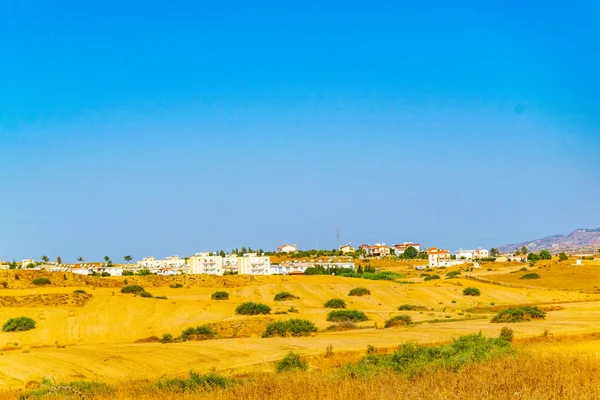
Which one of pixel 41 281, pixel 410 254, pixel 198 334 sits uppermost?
pixel 410 254

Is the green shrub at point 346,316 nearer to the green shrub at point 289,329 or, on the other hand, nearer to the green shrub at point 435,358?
the green shrub at point 289,329

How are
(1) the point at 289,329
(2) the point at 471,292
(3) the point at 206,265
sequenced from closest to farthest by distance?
(1) the point at 289,329 < (2) the point at 471,292 < (3) the point at 206,265

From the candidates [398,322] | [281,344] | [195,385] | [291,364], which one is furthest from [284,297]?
[195,385]

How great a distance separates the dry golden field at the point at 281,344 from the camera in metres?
12.3

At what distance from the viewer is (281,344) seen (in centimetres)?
2880

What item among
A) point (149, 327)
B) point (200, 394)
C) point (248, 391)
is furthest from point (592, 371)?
point (149, 327)

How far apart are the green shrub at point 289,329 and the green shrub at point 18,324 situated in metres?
13.8

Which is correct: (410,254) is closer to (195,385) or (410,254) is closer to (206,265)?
(206,265)

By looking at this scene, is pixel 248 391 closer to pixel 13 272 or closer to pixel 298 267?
pixel 13 272

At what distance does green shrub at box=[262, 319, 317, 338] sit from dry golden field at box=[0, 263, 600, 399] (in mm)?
696

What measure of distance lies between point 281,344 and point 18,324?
1662cm

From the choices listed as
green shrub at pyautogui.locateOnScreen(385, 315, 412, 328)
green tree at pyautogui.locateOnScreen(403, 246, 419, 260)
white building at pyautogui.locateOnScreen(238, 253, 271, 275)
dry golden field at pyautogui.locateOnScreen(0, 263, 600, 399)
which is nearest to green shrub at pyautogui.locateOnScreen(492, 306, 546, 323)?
dry golden field at pyautogui.locateOnScreen(0, 263, 600, 399)

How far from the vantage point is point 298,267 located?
405 ft

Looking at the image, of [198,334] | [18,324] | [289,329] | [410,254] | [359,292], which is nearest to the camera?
[198,334]
